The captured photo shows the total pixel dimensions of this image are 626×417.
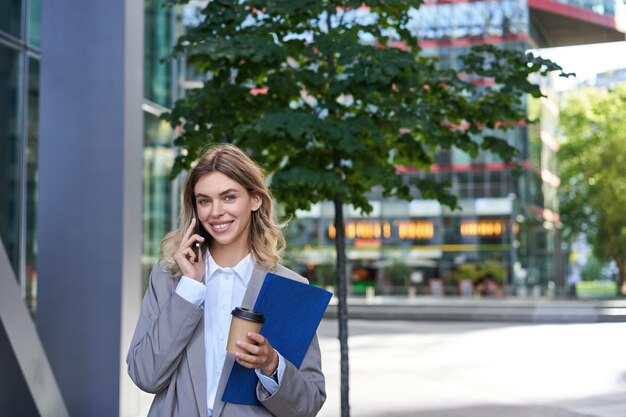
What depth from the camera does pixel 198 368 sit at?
261cm

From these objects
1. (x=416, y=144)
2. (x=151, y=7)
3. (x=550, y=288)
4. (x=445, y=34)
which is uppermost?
(x=445, y=34)

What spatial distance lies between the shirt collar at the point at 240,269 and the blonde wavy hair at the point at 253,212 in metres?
0.04

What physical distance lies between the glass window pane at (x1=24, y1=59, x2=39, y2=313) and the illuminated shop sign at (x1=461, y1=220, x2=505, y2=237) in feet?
148

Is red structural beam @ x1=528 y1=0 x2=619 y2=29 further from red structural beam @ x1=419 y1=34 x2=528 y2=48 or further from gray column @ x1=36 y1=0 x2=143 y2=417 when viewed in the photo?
gray column @ x1=36 y1=0 x2=143 y2=417

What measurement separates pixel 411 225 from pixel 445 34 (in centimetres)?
1245

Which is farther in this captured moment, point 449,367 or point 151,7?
point 151,7

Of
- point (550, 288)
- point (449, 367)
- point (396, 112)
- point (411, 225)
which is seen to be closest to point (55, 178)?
point (396, 112)

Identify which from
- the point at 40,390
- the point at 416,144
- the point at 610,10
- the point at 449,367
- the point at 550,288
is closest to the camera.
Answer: the point at 40,390

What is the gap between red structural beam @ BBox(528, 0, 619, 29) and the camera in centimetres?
5516

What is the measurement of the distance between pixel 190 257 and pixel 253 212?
34cm

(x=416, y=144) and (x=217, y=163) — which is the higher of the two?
(x=416, y=144)

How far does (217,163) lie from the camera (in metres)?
2.72

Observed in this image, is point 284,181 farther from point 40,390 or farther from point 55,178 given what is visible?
point 40,390

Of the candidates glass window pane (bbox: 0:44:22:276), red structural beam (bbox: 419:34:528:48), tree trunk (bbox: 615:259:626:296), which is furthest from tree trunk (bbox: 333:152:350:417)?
tree trunk (bbox: 615:259:626:296)
